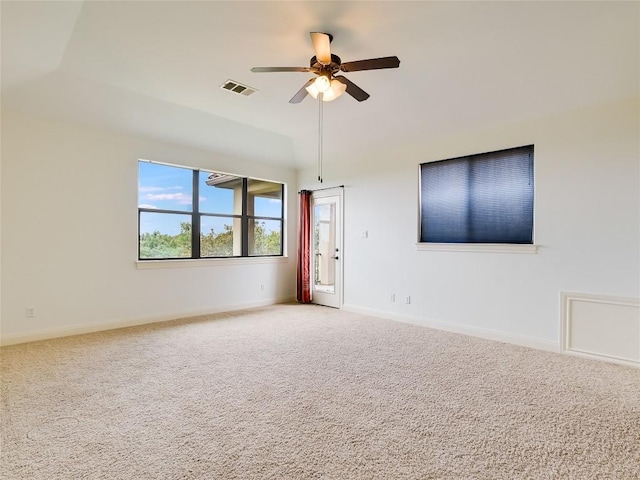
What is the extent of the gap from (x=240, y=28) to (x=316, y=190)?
3795 mm

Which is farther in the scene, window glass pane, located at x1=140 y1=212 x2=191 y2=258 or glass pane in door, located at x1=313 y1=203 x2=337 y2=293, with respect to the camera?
glass pane in door, located at x1=313 y1=203 x2=337 y2=293

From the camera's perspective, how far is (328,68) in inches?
110

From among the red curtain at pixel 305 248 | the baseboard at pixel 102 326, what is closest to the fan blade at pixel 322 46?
the red curtain at pixel 305 248

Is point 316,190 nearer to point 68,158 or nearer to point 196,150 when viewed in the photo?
point 196,150

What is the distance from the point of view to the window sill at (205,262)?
4827 millimetres

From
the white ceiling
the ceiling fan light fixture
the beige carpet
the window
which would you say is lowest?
the beige carpet

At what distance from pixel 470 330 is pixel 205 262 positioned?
164 inches

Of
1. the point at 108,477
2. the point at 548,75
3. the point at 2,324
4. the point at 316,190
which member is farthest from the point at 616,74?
the point at 2,324

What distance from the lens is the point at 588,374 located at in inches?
122

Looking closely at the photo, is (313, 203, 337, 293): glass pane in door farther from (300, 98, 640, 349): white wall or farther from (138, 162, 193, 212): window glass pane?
(138, 162, 193, 212): window glass pane

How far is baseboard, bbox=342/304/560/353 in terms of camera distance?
383cm

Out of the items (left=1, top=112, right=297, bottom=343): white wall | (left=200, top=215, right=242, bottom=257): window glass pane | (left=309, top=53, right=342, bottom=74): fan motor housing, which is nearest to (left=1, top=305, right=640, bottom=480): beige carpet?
(left=1, top=112, right=297, bottom=343): white wall

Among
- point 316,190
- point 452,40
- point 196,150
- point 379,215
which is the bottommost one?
point 379,215

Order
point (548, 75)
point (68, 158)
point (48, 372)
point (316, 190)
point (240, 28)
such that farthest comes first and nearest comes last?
point (316, 190), point (68, 158), point (548, 75), point (48, 372), point (240, 28)
